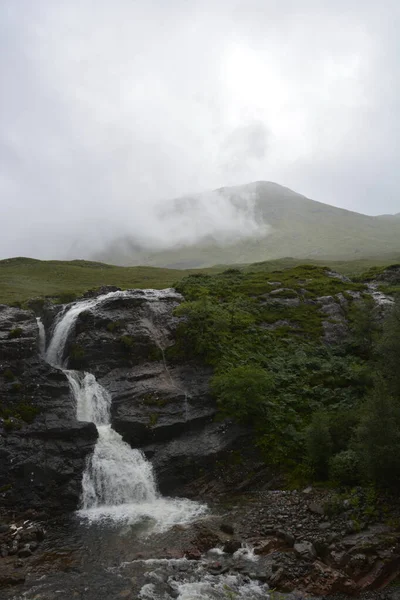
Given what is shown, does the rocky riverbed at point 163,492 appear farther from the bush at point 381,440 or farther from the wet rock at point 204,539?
the bush at point 381,440

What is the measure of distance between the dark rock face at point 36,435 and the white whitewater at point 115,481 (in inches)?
33.9

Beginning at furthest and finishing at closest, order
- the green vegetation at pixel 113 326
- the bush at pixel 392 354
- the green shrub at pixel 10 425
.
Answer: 1. the green vegetation at pixel 113 326
2. the green shrub at pixel 10 425
3. the bush at pixel 392 354

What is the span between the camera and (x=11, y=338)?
35.4 metres

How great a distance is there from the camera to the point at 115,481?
27.3 meters

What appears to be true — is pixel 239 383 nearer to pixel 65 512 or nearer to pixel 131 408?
pixel 131 408

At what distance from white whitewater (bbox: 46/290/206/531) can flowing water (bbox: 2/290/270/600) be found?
0.06 metres

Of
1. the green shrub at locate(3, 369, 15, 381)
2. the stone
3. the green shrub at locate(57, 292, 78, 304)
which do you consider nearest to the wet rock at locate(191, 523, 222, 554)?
the stone

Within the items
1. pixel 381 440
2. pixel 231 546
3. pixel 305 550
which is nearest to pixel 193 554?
pixel 231 546

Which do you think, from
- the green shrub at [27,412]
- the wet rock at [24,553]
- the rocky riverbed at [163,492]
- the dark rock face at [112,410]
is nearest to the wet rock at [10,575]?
the rocky riverbed at [163,492]

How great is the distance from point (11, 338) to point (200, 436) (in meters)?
18.5

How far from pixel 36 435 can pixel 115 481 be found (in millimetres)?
6464

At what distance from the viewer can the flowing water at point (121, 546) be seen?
57.0 ft

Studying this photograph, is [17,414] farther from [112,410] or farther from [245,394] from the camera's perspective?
[245,394]

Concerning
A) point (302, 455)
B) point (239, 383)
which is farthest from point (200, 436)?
point (302, 455)
